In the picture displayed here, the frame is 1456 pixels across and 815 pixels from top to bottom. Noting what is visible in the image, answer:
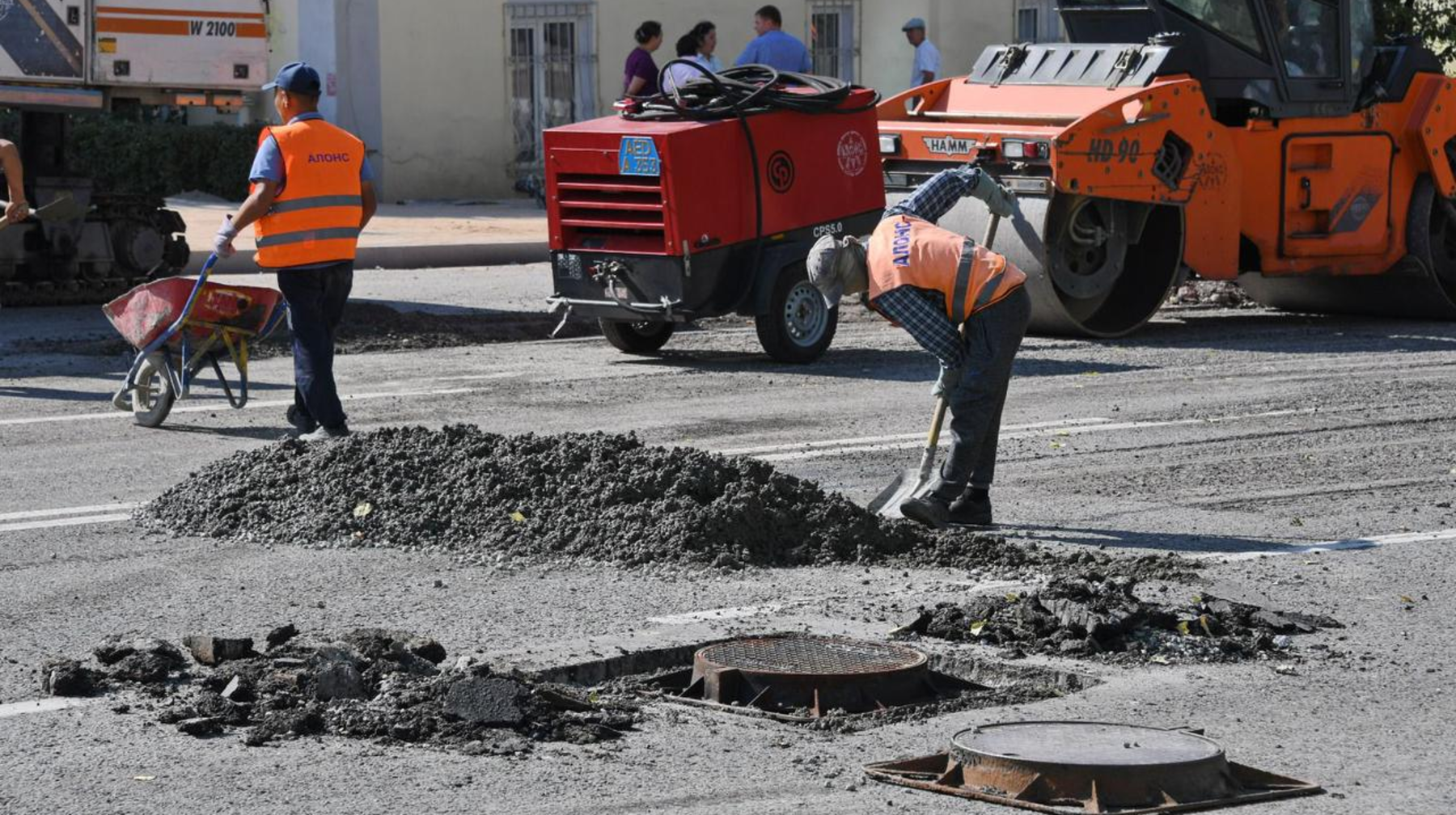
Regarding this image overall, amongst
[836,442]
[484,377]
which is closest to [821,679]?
[836,442]

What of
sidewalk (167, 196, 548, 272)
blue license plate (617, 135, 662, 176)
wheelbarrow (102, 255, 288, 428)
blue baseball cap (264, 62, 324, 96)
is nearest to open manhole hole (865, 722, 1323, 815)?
blue baseball cap (264, 62, 324, 96)

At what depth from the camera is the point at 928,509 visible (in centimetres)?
846

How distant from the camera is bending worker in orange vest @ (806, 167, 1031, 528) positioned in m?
8.38

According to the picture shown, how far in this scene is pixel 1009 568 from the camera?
7.84 m

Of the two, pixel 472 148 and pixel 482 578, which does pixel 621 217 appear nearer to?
pixel 482 578

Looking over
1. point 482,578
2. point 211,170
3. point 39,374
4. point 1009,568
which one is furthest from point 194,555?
point 211,170

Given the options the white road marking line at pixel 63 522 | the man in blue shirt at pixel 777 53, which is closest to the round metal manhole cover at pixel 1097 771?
the white road marking line at pixel 63 522

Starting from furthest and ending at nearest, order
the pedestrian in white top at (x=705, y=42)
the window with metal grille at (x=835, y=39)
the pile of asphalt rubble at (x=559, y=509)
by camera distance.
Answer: the window with metal grille at (x=835, y=39) → the pedestrian in white top at (x=705, y=42) → the pile of asphalt rubble at (x=559, y=509)

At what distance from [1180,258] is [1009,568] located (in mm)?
8069

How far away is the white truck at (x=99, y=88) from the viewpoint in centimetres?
1719

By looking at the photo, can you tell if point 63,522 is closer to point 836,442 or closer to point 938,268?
point 938,268

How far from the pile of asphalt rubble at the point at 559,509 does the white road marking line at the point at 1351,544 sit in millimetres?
312

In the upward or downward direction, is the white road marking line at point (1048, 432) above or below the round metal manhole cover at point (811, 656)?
below

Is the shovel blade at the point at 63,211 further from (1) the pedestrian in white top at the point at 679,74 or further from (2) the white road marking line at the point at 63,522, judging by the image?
(2) the white road marking line at the point at 63,522
